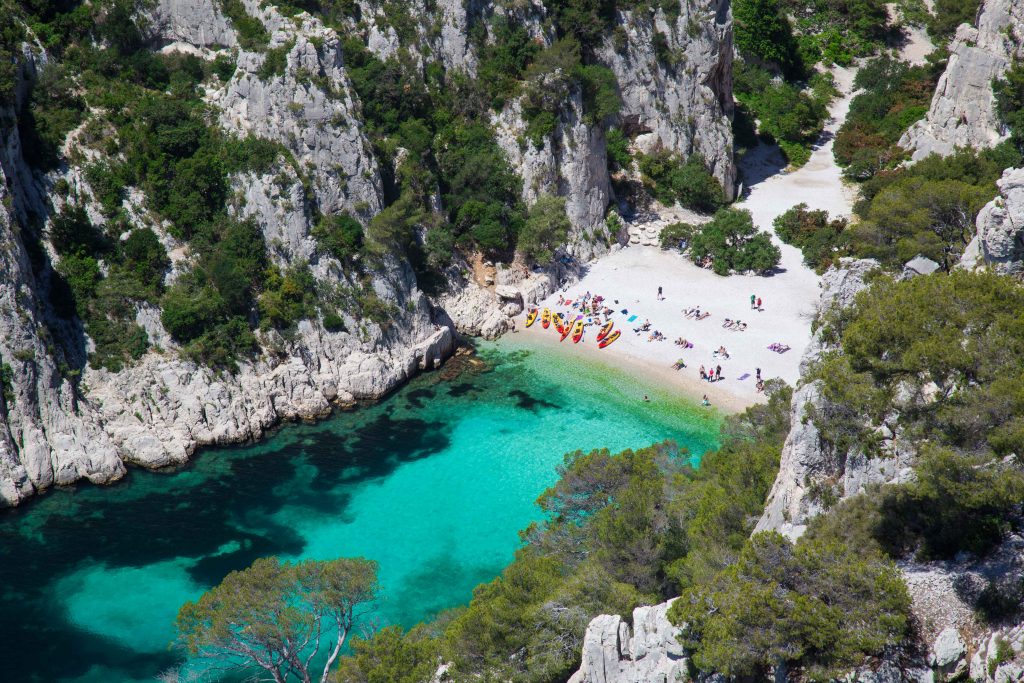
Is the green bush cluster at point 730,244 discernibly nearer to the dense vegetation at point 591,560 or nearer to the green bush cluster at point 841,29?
the dense vegetation at point 591,560

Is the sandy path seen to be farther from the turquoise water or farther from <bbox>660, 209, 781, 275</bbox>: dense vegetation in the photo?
the turquoise water

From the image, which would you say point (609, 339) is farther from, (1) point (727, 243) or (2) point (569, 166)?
(2) point (569, 166)

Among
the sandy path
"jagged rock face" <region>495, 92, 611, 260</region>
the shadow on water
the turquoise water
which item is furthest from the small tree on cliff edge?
"jagged rock face" <region>495, 92, 611, 260</region>

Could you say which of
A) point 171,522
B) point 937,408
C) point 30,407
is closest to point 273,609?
point 171,522

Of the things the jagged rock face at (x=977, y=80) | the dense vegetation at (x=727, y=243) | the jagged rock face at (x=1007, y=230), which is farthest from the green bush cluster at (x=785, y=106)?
the jagged rock face at (x=1007, y=230)

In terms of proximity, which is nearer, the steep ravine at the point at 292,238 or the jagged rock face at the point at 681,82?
the steep ravine at the point at 292,238

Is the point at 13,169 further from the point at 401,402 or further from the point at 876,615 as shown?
the point at 876,615
